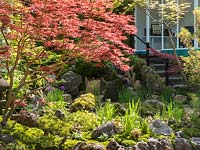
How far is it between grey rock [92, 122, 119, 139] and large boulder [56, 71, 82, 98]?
495 centimetres

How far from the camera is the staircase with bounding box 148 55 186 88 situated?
45.9 ft

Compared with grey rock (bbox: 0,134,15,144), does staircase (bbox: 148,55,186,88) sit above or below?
above

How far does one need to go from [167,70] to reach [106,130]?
7.31 m

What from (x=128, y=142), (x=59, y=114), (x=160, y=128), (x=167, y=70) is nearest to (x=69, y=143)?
(x=128, y=142)

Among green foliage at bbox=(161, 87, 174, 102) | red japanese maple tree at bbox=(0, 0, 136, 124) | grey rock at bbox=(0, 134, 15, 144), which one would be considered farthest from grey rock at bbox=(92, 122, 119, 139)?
green foliage at bbox=(161, 87, 174, 102)

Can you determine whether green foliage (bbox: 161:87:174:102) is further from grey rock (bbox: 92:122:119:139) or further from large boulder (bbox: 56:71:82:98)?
grey rock (bbox: 92:122:119:139)

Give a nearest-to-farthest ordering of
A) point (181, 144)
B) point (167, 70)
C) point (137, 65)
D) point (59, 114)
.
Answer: point (181, 144) → point (59, 114) → point (167, 70) → point (137, 65)

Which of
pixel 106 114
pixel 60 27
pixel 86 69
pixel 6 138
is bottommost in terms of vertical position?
pixel 6 138

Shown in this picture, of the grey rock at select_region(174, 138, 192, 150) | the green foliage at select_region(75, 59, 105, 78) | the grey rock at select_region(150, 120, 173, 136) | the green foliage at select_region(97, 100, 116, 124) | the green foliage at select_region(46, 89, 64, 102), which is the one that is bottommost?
the grey rock at select_region(174, 138, 192, 150)

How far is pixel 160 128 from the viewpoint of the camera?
740 centimetres

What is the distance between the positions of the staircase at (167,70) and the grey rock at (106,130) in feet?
22.2

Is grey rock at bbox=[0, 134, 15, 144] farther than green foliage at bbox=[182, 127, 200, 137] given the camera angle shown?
No

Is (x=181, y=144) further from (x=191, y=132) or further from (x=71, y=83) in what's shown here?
(x=71, y=83)

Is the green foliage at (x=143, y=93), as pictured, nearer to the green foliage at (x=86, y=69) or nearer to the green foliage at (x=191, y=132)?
the green foliage at (x=86, y=69)
